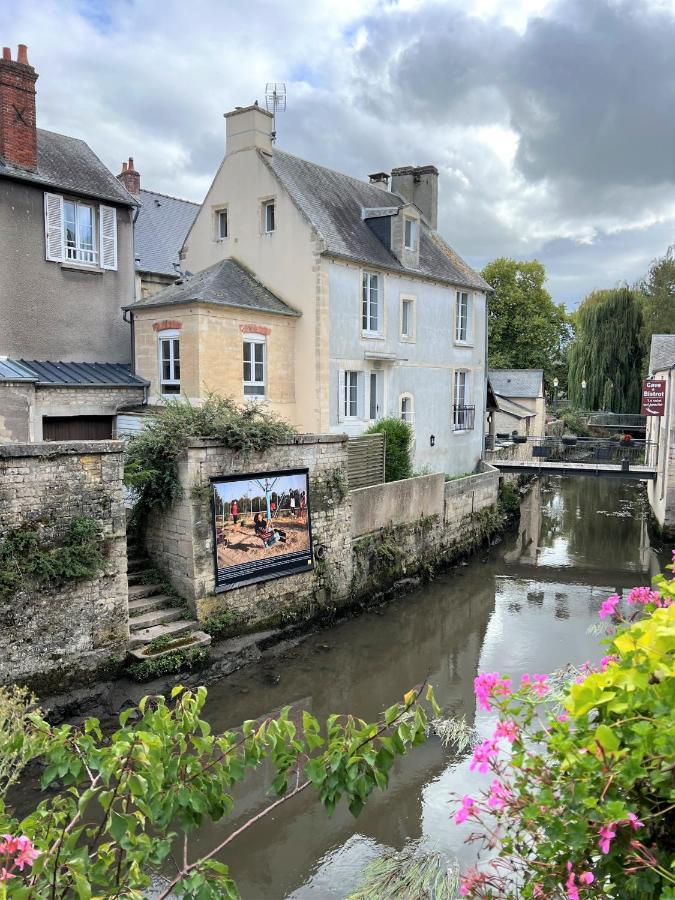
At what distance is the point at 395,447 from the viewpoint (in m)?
16.2

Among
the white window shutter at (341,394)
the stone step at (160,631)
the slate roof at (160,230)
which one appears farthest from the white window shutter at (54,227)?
the stone step at (160,631)

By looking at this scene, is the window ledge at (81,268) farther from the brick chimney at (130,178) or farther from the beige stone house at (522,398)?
the beige stone house at (522,398)

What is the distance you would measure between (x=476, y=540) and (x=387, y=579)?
5.39m

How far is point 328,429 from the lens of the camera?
16.5m

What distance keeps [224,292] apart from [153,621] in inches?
310

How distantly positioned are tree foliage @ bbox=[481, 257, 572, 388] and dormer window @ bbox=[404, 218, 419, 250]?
83.2ft

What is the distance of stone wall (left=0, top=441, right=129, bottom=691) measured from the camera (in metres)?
8.36

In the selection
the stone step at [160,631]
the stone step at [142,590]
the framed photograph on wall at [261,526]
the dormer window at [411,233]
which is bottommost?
the stone step at [160,631]

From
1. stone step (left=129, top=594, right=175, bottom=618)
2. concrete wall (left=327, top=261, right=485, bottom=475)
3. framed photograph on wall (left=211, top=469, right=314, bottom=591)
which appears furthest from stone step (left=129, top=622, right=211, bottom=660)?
concrete wall (left=327, top=261, right=485, bottom=475)

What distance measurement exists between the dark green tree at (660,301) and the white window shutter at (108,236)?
3123 centimetres

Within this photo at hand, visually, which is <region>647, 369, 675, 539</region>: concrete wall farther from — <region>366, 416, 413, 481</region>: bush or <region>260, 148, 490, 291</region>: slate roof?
<region>366, 416, 413, 481</region>: bush

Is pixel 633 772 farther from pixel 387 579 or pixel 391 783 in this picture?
pixel 387 579

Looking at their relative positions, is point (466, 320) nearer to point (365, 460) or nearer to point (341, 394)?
point (341, 394)

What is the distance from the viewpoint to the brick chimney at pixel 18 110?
1389cm
